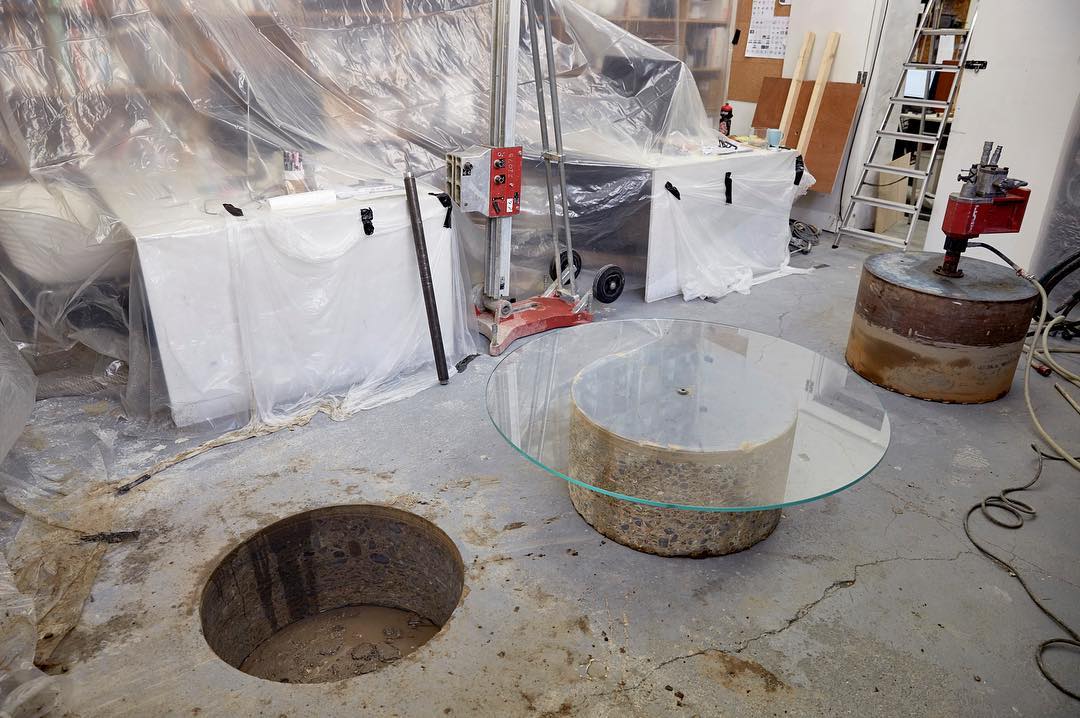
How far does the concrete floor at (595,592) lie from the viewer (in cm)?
164

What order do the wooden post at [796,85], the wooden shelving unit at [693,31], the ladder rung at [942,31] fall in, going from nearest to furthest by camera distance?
1. the wooden shelving unit at [693,31]
2. the ladder rung at [942,31]
3. the wooden post at [796,85]

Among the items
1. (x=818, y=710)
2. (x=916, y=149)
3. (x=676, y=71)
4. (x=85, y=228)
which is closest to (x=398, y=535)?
(x=818, y=710)

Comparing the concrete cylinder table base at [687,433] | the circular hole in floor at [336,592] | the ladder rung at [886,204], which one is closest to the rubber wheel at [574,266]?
the concrete cylinder table base at [687,433]

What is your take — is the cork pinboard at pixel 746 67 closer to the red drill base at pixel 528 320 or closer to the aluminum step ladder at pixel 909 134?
the aluminum step ladder at pixel 909 134

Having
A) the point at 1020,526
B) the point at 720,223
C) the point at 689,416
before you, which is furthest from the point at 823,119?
the point at 689,416

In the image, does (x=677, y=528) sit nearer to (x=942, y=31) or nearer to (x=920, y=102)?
(x=920, y=102)

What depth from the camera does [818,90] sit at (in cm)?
520

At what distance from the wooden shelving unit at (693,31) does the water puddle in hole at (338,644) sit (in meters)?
2.92

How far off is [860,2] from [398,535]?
4.78 metres

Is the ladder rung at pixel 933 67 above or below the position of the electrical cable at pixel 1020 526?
above

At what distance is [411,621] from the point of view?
2.32 m

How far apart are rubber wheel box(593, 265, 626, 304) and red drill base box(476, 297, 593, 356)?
10.4 inches

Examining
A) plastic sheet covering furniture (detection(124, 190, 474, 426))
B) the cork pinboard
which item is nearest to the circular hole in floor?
plastic sheet covering furniture (detection(124, 190, 474, 426))

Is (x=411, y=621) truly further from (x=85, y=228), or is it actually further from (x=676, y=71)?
(x=676, y=71)
